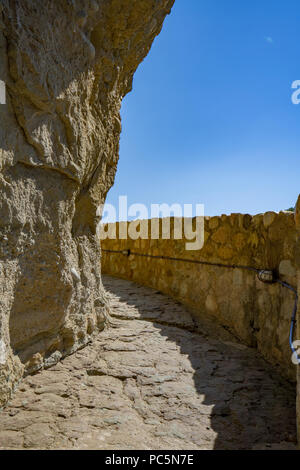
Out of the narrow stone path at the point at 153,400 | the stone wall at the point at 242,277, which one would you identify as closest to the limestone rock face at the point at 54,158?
the narrow stone path at the point at 153,400

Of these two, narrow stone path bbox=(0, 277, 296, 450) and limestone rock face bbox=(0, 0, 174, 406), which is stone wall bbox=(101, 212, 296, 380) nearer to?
narrow stone path bbox=(0, 277, 296, 450)

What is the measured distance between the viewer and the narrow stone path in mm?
1624

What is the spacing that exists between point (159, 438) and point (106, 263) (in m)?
4.79

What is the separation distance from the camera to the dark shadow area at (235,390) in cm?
171

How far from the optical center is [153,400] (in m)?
2.02

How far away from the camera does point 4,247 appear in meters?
1.81

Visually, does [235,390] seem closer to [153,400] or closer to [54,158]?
[153,400]

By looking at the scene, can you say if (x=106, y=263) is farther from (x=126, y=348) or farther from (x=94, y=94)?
(x=94, y=94)

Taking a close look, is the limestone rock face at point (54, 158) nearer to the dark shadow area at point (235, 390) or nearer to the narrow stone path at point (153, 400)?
the narrow stone path at point (153, 400)

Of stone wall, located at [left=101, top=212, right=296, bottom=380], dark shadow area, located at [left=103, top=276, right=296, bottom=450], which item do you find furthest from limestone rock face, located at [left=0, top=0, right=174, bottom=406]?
stone wall, located at [left=101, top=212, right=296, bottom=380]

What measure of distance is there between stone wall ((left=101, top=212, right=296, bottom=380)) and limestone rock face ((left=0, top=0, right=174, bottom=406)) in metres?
1.38

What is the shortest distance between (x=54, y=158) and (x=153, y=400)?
5.65 feet

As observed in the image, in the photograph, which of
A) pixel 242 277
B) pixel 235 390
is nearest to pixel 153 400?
pixel 235 390
